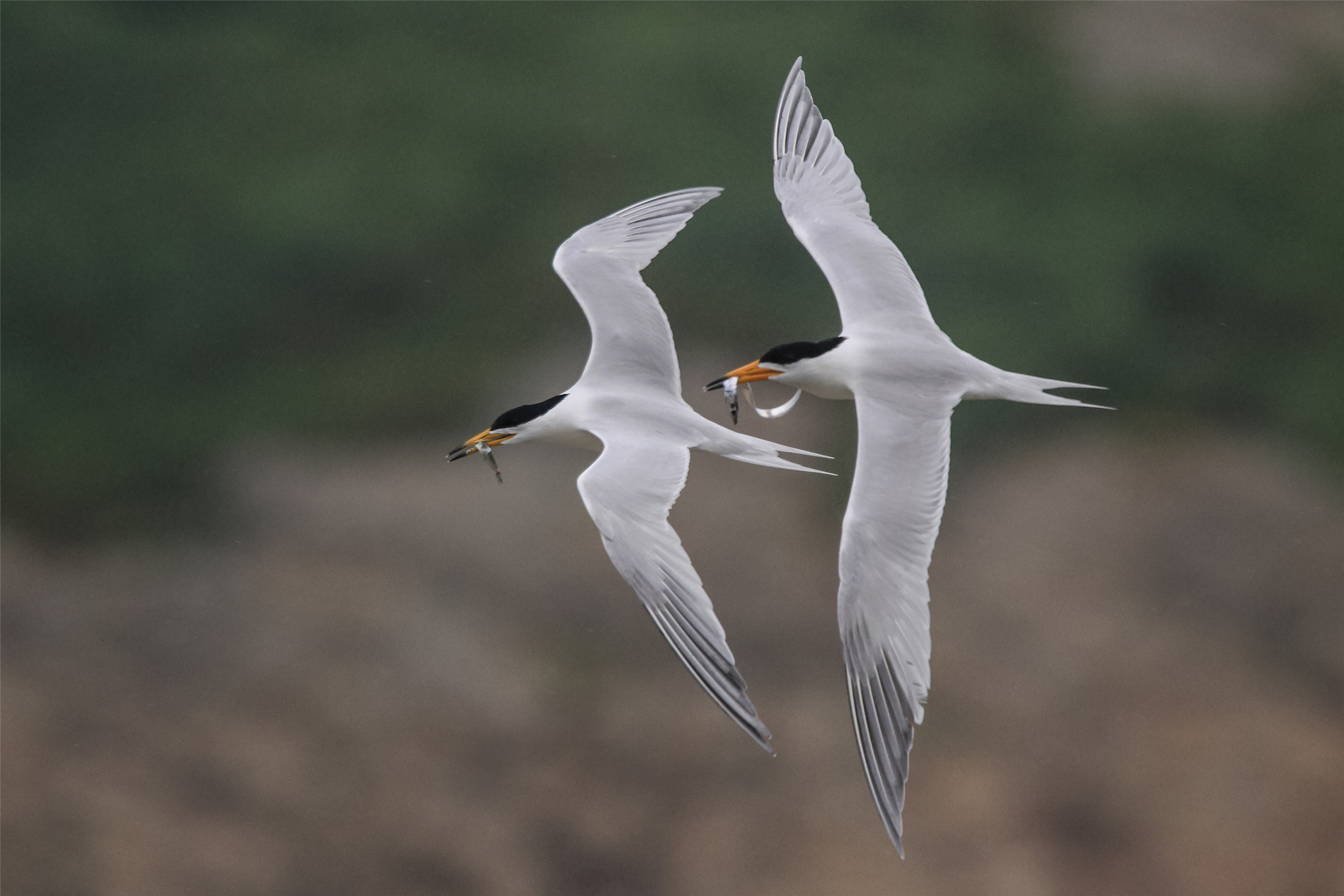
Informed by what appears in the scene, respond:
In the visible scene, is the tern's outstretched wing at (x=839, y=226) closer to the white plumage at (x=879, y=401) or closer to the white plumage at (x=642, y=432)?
the white plumage at (x=879, y=401)

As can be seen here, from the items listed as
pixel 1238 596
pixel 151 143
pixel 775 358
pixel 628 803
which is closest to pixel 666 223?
pixel 775 358

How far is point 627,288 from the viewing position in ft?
18.8

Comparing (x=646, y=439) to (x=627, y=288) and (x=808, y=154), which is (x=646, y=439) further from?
(x=808, y=154)

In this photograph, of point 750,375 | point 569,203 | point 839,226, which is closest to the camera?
point 750,375

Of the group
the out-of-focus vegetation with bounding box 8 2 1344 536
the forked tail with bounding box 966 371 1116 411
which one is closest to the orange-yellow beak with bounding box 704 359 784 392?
the forked tail with bounding box 966 371 1116 411

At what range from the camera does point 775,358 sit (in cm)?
530

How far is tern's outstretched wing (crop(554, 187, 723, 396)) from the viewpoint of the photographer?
5.52 meters

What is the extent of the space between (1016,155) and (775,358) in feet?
22.2

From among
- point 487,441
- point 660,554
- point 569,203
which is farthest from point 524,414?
point 569,203

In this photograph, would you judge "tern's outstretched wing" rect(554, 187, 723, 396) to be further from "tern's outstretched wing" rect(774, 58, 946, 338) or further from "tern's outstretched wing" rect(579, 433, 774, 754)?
"tern's outstretched wing" rect(579, 433, 774, 754)

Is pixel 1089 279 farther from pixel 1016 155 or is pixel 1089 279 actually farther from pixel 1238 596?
pixel 1238 596

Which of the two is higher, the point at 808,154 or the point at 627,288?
the point at 808,154

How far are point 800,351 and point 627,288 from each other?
814mm

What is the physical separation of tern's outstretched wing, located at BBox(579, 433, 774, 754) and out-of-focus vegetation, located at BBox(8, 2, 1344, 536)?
4.94m
